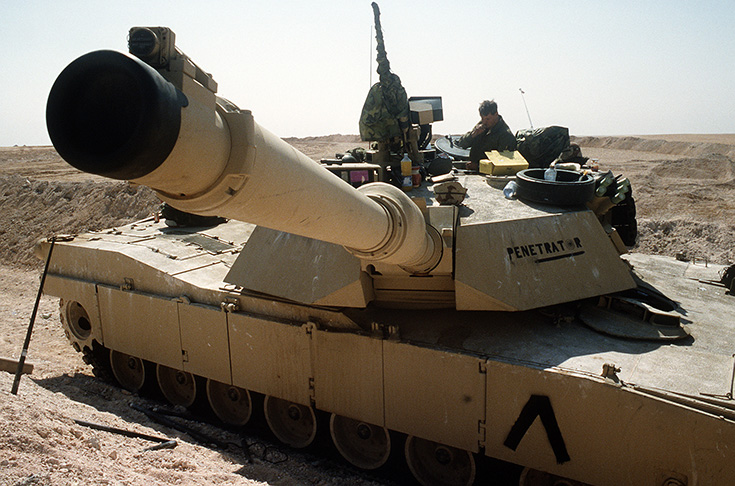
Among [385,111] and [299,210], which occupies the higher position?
[385,111]

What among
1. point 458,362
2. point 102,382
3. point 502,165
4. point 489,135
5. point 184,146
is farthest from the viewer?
point 102,382

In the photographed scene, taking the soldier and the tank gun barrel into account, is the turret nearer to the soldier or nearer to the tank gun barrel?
the tank gun barrel

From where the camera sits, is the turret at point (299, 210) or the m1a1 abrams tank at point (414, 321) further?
the m1a1 abrams tank at point (414, 321)

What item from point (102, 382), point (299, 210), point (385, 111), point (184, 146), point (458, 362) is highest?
point (385, 111)

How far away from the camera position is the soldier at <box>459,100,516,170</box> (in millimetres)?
9203

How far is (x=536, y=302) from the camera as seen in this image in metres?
6.04

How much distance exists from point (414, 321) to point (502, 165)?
2.70 m

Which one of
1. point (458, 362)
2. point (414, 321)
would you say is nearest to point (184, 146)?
point (458, 362)

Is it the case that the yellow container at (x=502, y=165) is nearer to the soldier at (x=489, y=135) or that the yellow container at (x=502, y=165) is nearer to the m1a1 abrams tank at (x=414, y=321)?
the m1a1 abrams tank at (x=414, y=321)

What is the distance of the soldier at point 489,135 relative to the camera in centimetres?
920

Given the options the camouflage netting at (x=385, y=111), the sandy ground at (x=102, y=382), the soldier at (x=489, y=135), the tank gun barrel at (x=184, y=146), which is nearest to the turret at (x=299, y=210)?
the tank gun barrel at (x=184, y=146)

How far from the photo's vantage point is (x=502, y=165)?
8055 mm

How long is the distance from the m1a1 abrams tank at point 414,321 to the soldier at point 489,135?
39.4 inches

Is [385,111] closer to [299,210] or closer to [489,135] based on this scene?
[489,135]
